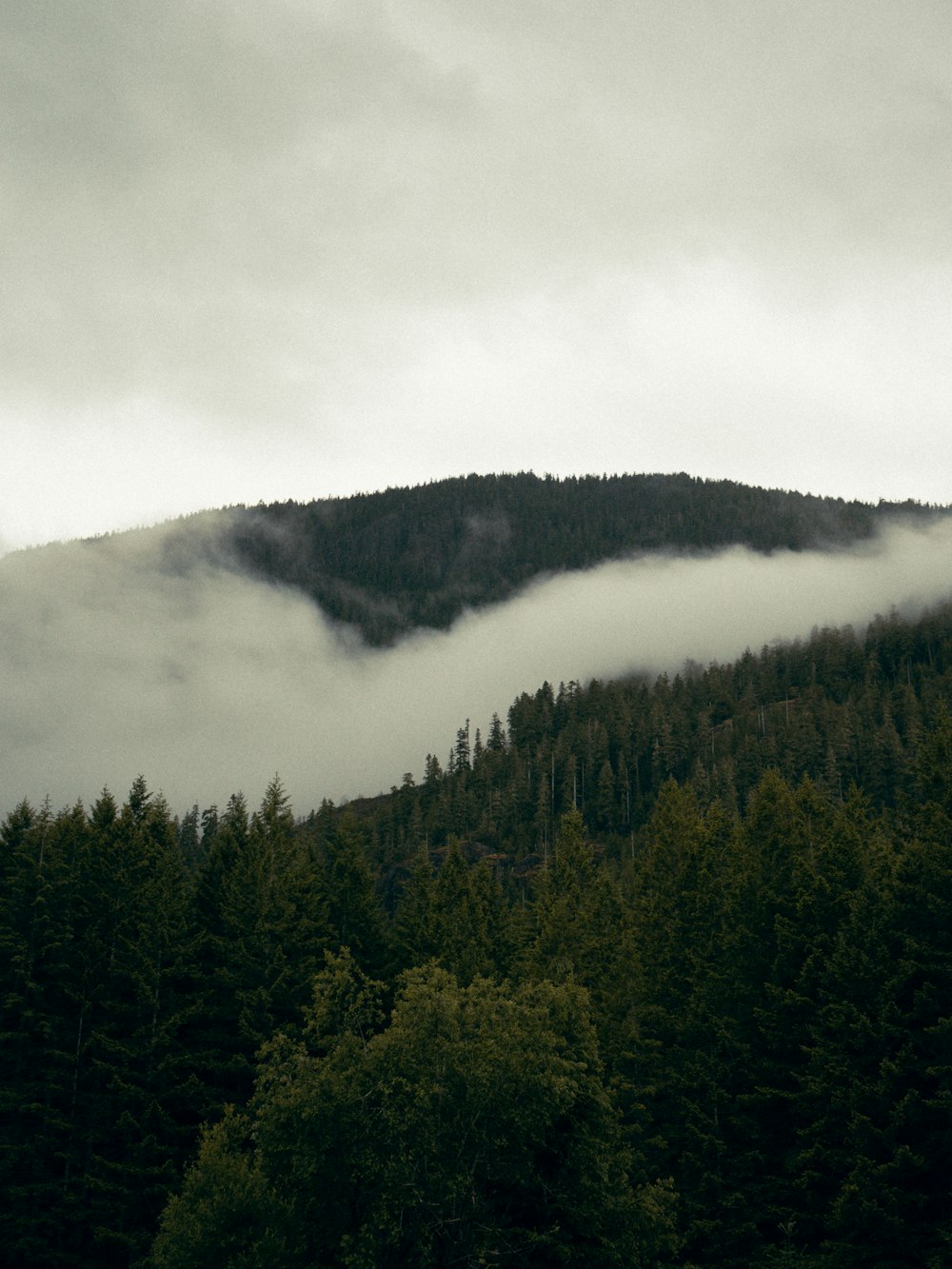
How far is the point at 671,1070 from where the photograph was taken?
137 feet

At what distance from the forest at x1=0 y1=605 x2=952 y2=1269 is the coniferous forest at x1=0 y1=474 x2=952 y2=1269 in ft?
0.44

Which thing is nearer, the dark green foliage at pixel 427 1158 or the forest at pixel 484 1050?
the dark green foliage at pixel 427 1158

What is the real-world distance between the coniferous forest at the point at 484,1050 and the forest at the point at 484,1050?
0.44 ft

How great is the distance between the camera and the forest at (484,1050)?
28.0 metres

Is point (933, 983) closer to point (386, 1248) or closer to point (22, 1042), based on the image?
point (386, 1248)

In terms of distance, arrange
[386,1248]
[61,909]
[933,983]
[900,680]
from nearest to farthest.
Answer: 1. [386,1248]
2. [933,983]
3. [61,909]
4. [900,680]

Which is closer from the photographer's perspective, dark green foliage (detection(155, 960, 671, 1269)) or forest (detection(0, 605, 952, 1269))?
dark green foliage (detection(155, 960, 671, 1269))

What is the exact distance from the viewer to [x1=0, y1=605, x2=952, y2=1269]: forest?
2803 cm

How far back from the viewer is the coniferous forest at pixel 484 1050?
28031 millimetres

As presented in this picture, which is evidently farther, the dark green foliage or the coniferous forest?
the coniferous forest

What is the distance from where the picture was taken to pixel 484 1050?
1128 inches

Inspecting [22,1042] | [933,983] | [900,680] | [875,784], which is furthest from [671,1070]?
[900,680]

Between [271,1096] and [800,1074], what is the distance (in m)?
21.3

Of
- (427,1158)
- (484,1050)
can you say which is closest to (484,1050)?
(484,1050)
